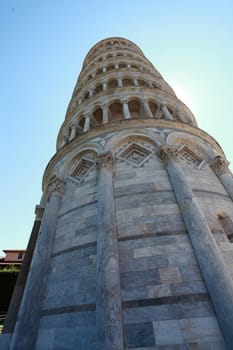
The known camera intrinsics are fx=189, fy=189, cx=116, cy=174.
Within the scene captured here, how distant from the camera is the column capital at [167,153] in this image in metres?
6.38

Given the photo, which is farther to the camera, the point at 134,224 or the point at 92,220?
the point at 92,220

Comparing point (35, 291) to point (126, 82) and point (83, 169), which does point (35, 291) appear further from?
point (126, 82)

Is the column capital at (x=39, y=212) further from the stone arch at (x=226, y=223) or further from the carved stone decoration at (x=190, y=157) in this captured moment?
the stone arch at (x=226, y=223)

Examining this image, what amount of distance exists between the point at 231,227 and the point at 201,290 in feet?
7.52

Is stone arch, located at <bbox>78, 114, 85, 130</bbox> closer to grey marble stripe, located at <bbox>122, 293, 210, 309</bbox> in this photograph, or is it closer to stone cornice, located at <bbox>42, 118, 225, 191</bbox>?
stone cornice, located at <bbox>42, 118, 225, 191</bbox>

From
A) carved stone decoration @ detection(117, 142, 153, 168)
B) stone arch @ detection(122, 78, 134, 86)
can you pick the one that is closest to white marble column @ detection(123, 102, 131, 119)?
carved stone decoration @ detection(117, 142, 153, 168)

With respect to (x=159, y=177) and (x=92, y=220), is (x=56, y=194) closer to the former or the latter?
(x=92, y=220)

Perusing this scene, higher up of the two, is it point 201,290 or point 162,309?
point 201,290

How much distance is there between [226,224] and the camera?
208 inches

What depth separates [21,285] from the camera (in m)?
6.07

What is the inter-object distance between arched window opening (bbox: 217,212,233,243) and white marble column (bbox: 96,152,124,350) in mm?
3056

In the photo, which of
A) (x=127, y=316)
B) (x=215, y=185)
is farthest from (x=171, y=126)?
(x=127, y=316)

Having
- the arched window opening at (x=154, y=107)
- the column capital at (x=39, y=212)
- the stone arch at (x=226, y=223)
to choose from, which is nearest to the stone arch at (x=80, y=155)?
the column capital at (x=39, y=212)

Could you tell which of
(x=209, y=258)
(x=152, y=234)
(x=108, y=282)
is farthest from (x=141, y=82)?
(x=108, y=282)
